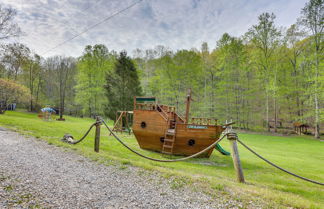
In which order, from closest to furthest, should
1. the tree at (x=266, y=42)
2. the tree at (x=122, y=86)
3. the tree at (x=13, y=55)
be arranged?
the tree at (x=13, y=55) < the tree at (x=122, y=86) < the tree at (x=266, y=42)

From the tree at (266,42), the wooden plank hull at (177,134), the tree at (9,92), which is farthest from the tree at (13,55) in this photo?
the tree at (266,42)

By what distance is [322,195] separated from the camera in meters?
3.94

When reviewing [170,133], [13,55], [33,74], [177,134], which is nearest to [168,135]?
[170,133]

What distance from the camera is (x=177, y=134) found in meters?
7.88

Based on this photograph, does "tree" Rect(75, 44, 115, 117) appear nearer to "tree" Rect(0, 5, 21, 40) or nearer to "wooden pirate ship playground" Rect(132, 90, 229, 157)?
"tree" Rect(0, 5, 21, 40)

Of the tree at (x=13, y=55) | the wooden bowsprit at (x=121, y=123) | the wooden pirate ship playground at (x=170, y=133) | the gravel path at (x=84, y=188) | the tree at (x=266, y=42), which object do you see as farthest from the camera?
the tree at (x=266, y=42)

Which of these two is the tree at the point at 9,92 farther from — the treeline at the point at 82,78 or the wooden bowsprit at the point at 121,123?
the wooden bowsprit at the point at 121,123

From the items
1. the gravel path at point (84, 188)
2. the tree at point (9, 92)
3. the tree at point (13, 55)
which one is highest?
the tree at point (13, 55)

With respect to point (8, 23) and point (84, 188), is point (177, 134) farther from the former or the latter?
point (8, 23)

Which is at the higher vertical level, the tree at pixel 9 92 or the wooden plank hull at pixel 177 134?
the tree at pixel 9 92

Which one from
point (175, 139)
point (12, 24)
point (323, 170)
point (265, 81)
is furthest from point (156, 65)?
point (323, 170)

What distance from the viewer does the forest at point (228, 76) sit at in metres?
18.0

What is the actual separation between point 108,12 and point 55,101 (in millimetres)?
34525

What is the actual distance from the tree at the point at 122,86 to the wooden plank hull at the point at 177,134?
10938 mm
